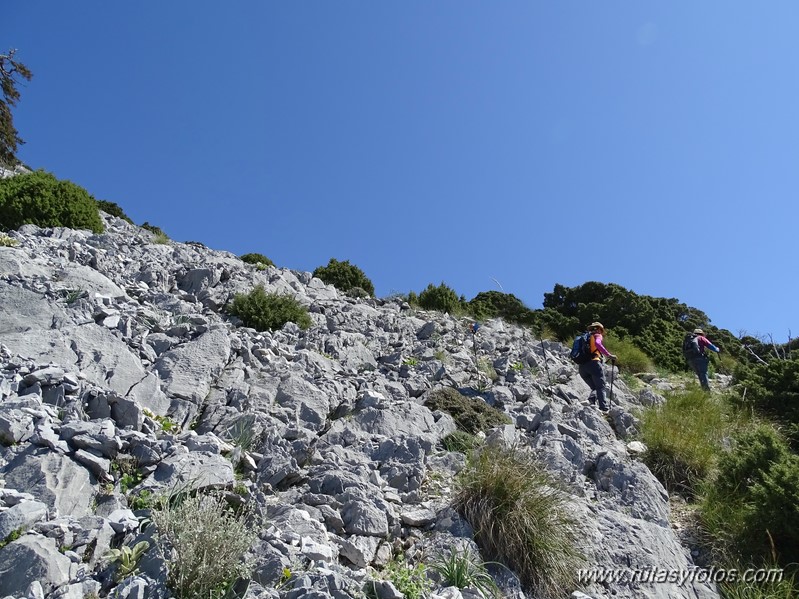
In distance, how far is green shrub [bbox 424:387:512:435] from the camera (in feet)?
26.3

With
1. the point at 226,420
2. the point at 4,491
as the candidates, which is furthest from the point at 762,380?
the point at 4,491

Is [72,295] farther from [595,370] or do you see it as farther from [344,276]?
[344,276]

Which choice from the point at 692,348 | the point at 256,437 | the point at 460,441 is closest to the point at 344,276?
the point at 692,348

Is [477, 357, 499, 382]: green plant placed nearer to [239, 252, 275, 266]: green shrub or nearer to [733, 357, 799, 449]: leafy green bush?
[733, 357, 799, 449]: leafy green bush

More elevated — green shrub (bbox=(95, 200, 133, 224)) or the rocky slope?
green shrub (bbox=(95, 200, 133, 224))

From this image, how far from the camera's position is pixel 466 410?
27.2 ft

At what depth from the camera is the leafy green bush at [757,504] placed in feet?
18.1

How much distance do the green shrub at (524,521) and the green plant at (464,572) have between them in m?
0.35

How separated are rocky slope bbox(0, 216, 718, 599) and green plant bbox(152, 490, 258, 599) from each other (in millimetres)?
125

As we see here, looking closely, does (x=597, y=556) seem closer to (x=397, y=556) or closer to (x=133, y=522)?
(x=397, y=556)

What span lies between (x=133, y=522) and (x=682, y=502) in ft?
21.0

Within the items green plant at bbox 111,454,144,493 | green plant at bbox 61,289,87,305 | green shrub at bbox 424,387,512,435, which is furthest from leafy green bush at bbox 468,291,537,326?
green plant at bbox 111,454,144,493

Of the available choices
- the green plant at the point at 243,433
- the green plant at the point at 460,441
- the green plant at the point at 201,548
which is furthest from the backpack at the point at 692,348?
the green plant at the point at 201,548

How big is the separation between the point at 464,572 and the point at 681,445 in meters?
4.54
